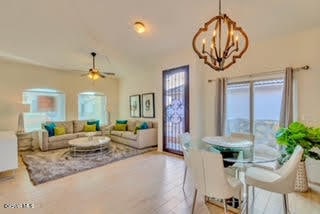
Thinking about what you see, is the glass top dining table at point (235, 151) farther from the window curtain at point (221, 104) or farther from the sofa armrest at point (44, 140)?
the sofa armrest at point (44, 140)

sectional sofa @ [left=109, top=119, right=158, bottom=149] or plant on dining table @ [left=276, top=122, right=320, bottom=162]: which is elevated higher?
plant on dining table @ [left=276, top=122, right=320, bottom=162]

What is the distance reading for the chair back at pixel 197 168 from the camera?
78.7 inches

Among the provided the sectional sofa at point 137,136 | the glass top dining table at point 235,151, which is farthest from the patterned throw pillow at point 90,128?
the glass top dining table at point 235,151

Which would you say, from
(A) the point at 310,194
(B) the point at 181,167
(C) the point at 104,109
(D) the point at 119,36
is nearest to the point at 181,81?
(D) the point at 119,36

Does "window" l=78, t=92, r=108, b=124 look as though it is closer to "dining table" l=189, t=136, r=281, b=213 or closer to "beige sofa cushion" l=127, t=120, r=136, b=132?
"beige sofa cushion" l=127, t=120, r=136, b=132

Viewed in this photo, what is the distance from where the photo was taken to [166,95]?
5.33 m

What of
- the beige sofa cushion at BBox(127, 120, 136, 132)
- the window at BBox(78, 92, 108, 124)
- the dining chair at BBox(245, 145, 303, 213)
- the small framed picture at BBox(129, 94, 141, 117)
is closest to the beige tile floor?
the dining chair at BBox(245, 145, 303, 213)

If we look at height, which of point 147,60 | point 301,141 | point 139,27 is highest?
point 139,27

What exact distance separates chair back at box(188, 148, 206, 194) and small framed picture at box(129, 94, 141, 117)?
5.08m

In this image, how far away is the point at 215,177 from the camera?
6.29ft

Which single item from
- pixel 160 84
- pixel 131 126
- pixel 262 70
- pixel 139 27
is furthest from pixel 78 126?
pixel 262 70

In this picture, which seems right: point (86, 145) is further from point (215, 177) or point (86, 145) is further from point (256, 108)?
point (256, 108)

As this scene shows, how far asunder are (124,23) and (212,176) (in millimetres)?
3347

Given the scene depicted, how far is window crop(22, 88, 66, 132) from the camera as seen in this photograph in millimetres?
6027
